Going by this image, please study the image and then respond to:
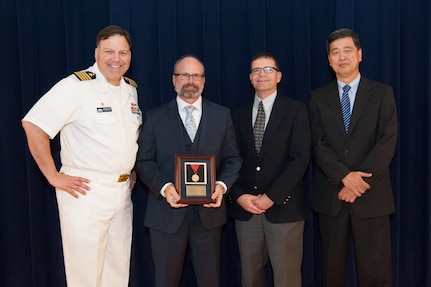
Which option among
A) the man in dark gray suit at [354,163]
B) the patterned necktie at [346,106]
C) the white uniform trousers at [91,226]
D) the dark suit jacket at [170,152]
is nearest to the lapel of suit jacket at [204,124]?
the dark suit jacket at [170,152]

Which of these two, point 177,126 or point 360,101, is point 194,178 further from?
point 360,101

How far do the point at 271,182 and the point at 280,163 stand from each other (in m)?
0.13

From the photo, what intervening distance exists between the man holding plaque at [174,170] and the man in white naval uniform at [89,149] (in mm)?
166

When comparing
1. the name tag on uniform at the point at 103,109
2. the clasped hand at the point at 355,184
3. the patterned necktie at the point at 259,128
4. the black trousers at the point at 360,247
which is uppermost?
the name tag on uniform at the point at 103,109

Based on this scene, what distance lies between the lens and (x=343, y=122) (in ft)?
8.77

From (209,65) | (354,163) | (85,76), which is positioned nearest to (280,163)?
(354,163)

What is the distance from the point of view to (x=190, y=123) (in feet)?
8.57

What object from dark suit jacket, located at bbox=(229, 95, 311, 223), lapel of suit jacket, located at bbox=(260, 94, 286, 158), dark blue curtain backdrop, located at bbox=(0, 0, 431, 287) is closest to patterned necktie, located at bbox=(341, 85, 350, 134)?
dark suit jacket, located at bbox=(229, 95, 311, 223)

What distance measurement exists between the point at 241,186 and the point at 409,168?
1370 mm

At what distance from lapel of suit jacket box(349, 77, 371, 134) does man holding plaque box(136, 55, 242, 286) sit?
72 cm

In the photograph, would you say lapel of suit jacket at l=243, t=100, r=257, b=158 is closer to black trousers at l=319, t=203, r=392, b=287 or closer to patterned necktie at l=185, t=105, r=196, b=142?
patterned necktie at l=185, t=105, r=196, b=142

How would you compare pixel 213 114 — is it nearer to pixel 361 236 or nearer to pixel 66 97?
pixel 66 97

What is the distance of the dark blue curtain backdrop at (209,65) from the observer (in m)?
3.26

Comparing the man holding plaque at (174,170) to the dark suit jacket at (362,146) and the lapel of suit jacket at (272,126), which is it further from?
the dark suit jacket at (362,146)
